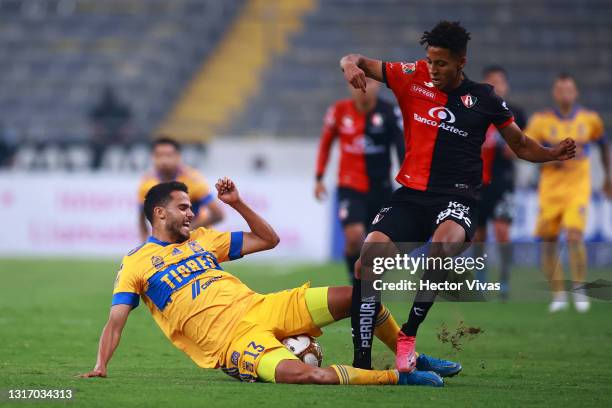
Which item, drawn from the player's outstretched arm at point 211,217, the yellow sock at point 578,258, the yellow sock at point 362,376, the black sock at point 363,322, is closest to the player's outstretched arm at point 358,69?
the black sock at point 363,322

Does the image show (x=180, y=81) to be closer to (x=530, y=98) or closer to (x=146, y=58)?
(x=146, y=58)

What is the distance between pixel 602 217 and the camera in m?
20.4

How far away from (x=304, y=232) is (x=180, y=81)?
9.66 meters

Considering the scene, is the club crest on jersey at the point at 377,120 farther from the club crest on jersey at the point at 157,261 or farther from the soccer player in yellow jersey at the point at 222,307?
the club crest on jersey at the point at 157,261

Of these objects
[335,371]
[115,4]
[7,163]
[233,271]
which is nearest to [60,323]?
[335,371]

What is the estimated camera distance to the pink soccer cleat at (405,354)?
24.0 ft

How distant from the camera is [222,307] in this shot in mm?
7418

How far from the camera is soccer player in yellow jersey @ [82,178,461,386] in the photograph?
7.17m

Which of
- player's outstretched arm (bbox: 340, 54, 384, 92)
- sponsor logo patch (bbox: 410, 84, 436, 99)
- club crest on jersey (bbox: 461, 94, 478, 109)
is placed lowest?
club crest on jersey (bbox: 461, 94, 478, 109)

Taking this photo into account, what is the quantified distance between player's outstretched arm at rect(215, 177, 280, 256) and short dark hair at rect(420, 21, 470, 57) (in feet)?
5.25

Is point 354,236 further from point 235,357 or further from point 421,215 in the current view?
point 235,357

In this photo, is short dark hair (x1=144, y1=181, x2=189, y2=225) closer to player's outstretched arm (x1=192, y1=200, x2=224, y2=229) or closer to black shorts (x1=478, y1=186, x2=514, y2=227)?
Result: player's outstretched arm (x1=192, y1=200, x2=224, y2=229)

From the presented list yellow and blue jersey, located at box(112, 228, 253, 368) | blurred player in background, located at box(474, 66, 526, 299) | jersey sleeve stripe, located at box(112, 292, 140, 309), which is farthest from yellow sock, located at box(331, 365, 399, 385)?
blurred player in background, located at box(474, 66, 526, 299)

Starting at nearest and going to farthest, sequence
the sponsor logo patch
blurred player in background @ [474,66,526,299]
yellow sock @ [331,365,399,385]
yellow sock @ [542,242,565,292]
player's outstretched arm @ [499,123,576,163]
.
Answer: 1. yellow sock @ [331,365,399,385]
2. the sponsor logo patch
3. player's outstretched arm @ [499,123,576,163]
4. yellow sock @ [542,242,565,292]
5. blurred player in background @ [474,66,526,299]
